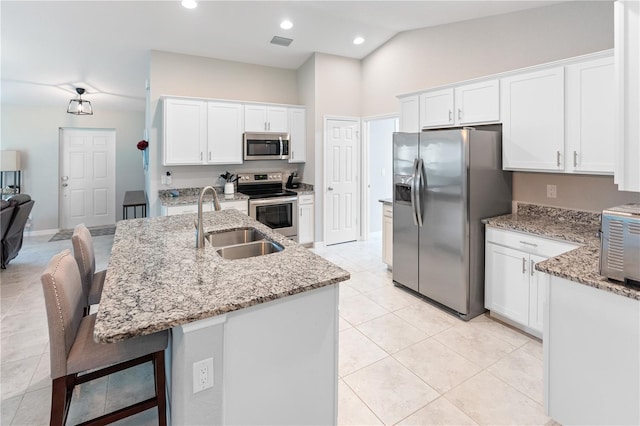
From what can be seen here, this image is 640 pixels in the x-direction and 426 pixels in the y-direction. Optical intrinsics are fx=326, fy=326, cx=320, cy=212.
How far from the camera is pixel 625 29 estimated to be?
5.02 feet

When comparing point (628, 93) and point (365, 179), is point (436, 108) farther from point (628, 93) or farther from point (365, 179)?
point (365, 179)

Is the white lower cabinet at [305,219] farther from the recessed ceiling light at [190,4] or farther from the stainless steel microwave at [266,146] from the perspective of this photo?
the recessed ceiling light at [190,4]

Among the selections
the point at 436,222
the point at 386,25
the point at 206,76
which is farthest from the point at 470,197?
the point at 206,76

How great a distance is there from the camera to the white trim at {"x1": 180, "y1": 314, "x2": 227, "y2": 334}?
3.85ft

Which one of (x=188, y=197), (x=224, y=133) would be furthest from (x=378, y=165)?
(x=188, y=197)

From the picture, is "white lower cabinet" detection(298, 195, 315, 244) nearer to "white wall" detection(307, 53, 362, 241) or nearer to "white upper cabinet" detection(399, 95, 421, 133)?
"white wall" detection(307, 53, 362, 241)

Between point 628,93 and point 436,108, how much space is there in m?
2.13

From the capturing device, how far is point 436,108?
3.57 m

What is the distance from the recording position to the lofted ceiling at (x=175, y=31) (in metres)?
3.49

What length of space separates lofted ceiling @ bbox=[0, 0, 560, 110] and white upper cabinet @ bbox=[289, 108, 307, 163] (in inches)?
34.6

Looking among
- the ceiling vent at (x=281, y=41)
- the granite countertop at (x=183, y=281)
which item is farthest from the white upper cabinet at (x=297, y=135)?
the granite countertop at (x=183, y=281)

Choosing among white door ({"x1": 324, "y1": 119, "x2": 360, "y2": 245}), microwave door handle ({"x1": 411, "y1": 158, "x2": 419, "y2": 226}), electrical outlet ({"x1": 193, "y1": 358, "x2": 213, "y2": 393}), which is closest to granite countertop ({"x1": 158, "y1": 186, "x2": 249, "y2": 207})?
white door ({"x1": 324, "y1": 119, "x2": 360, "y2": 245})

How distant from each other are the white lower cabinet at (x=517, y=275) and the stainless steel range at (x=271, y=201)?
2.92 meters

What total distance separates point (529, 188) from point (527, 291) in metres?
1.06
